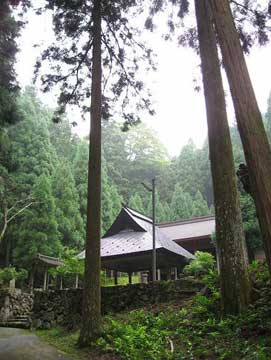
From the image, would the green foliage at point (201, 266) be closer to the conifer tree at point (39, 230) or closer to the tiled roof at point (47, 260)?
the tiled roof at point (47, 260)

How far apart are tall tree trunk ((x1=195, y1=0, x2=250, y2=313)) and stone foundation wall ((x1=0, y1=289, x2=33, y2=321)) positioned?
11.5 metres

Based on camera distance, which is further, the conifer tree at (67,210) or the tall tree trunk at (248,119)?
the conifer tree at (67,210)

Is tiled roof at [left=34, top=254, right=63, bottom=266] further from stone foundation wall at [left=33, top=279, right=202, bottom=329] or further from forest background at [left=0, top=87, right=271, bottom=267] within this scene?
stone foundation wall at [left=33, top=279, right=202, bottom=329]

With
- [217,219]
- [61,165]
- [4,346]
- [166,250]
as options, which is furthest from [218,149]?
[61,165]

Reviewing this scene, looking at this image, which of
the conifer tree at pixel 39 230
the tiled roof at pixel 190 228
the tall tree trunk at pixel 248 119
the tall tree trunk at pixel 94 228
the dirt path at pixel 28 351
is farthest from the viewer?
the tiled roof at pixel 190 228

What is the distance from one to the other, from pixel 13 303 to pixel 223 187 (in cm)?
1233

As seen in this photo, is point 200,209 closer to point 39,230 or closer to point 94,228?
point 39,230

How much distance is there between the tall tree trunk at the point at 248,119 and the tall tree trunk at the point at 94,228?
4.46 m

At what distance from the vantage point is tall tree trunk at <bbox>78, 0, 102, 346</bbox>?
23.2 feet

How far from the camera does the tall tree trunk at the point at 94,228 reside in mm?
7082

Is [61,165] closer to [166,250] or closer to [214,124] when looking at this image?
[166,250]

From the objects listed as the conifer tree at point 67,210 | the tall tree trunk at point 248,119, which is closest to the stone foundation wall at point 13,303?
the conifer tree at point 67,210

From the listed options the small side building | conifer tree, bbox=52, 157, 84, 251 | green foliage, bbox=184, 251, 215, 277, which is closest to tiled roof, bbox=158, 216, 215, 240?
the small side building

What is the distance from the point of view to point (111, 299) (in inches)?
404
